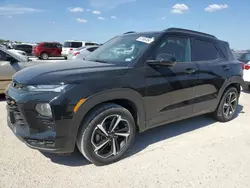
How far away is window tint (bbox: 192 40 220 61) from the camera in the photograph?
397 cm

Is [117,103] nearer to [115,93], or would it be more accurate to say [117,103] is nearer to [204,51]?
[115,93]

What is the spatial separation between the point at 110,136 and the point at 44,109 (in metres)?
0.92

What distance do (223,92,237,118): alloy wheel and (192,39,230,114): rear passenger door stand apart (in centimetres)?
47

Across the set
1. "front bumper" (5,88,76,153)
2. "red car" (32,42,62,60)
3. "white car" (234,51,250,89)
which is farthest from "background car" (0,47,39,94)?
"red car" (32,42,62,60)

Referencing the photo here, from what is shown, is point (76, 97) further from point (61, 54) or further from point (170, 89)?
point (61, 54)

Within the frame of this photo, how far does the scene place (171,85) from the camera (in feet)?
11.1

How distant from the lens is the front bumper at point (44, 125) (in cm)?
246

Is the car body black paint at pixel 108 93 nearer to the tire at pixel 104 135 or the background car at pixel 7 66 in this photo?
the tire at pixel 104 135

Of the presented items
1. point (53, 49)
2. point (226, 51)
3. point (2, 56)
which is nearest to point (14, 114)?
point (2, 56)

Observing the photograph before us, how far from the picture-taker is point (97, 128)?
2770 millimetres

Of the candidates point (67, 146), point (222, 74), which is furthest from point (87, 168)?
point (222, 74)

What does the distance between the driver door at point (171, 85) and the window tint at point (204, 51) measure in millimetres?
179

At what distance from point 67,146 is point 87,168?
460 mm

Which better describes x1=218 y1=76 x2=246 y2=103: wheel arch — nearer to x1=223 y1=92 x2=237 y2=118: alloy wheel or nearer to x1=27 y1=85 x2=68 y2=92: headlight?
x1=223 y1=92 x2=237 y2=118: alloy wheel
